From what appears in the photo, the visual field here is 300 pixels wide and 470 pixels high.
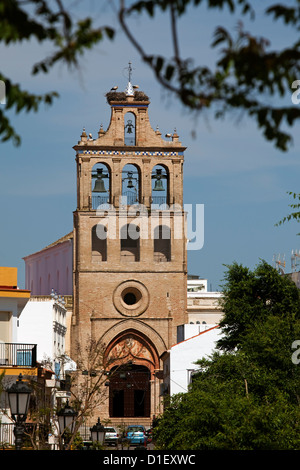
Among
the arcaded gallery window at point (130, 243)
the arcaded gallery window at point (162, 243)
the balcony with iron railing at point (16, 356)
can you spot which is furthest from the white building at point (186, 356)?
the balcony with iron railing at point (16, 356)

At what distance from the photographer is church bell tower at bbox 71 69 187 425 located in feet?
214

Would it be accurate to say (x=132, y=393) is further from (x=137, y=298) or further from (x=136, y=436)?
(x=136, y=436)

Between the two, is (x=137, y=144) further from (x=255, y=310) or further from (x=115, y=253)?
(x=255, y=310)

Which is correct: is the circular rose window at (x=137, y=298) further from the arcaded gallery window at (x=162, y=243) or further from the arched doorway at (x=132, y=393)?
the arched doorway at (x=132, y=393)

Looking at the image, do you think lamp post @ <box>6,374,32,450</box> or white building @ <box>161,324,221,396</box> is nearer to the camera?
lamp post @ <box>6,374,32,450</box>

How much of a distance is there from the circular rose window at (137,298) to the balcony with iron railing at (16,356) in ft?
107

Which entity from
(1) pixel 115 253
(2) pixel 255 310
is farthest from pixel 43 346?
(1) pixel 115 253

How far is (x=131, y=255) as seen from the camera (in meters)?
67.6

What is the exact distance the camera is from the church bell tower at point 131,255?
65188mm

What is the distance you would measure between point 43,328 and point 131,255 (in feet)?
70.1

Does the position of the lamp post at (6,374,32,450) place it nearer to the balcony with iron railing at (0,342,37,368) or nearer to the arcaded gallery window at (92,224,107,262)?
the balcony with iron railing at (0,342,37,368)

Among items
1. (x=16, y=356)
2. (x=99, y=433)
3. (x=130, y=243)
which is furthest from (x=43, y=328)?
(x=99, y=433)

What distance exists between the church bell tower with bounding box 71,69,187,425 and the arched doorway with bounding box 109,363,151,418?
6cm

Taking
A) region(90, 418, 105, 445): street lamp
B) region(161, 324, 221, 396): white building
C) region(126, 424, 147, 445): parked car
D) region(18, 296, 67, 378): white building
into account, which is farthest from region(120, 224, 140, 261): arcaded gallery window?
region(90, 418, 105, 445): street lamp
